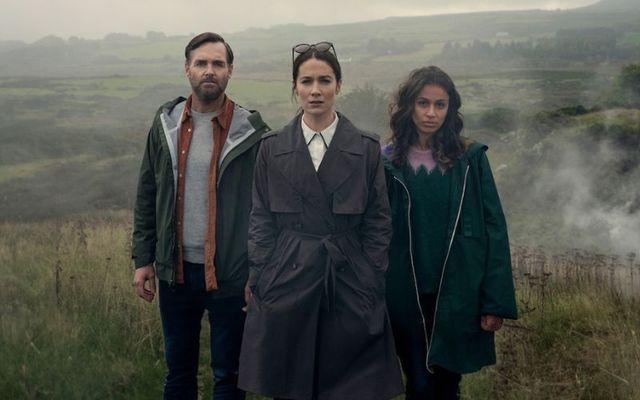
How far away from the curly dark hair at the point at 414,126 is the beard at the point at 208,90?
2.94 feet

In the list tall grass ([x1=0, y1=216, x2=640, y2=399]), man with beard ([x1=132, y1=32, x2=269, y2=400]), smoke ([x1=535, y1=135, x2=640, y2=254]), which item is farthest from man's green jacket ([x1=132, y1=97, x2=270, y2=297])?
smoke ([x1=535, y1=135, x2=640, y2=254])

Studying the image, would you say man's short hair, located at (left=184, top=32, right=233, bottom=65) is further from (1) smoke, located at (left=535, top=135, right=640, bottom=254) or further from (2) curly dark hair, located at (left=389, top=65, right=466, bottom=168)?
(1) smoke, located at (left=535, top=135, right=640, bottom=254)

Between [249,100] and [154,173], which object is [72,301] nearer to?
[154,173]

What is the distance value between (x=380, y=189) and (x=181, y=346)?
4.81ft

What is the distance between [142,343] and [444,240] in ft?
9.35

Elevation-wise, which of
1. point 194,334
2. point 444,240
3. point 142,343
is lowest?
point 142,343

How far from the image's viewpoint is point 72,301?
5.42 m

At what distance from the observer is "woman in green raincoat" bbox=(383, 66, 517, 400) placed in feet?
9.48

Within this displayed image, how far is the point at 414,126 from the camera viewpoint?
3.02 meters

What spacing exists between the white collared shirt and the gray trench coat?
0.11 ft

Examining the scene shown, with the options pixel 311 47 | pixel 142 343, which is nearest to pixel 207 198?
pixel 311 47

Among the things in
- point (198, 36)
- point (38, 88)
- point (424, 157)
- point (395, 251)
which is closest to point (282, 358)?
point (395, 251)

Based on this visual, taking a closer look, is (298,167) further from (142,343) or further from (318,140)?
(142,343)

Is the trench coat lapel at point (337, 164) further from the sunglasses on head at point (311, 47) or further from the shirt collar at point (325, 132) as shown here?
the sunglasses on head at point (311, 47)
